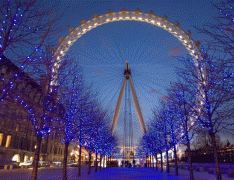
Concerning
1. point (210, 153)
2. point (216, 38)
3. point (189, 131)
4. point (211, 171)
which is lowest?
point (211, 171)

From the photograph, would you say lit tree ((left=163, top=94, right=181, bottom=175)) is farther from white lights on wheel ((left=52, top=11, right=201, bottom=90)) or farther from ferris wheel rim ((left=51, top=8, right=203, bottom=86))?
white lights on wheel ((left=52, top=11, right=201, bottom=90))

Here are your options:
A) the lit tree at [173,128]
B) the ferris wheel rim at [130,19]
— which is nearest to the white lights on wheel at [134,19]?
the ferris wheel rim at [130,19]

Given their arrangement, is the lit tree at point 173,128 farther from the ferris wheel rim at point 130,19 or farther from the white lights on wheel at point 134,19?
the white lights on wheel at point 134,19

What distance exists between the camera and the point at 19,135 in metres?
39.3

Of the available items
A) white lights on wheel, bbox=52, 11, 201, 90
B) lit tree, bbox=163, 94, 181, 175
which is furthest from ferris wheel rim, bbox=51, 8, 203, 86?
lit tree, bbox=163, 94, 181, 175

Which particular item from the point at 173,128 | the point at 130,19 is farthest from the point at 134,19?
the point at 173,128

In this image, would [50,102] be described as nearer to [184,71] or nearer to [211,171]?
[184,71]

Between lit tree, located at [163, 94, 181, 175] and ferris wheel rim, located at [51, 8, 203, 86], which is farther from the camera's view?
ferris wheel rim, located at [51, 8, 203, 86]

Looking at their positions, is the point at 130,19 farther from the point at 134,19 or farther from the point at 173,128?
the point at 173,128

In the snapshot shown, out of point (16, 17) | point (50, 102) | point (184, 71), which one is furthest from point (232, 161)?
point (16, 17)

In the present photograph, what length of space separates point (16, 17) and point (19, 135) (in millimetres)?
37922

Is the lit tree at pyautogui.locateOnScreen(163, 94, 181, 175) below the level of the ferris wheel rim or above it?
below

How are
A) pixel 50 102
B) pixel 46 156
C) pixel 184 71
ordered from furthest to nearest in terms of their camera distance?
pixel 46 156 → pixel 184 71 → pixel 50 102

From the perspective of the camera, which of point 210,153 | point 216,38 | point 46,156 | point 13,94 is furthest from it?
point 46,156
